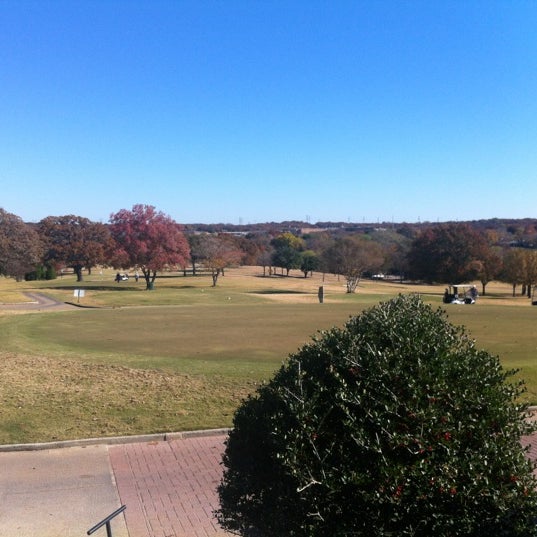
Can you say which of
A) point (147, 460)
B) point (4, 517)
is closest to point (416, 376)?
point (4, 517)

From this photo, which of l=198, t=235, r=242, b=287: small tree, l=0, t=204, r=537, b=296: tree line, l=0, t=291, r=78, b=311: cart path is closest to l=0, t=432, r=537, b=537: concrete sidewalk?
l=0, t=291, r=78, b=311: cart path

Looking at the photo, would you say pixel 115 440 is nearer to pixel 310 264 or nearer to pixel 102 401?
pixel 102 401

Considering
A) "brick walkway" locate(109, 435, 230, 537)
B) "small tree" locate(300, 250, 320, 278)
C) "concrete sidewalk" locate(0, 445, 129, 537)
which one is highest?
"small tree" locate(300, 250, 320, 278)

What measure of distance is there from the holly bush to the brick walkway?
3080 mm

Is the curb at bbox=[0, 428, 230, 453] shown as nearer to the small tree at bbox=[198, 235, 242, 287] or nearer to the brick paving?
the brick paving

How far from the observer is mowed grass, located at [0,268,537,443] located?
12750 mm

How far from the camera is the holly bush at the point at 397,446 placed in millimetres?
4480

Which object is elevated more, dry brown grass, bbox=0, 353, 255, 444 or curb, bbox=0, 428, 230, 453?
dry brown grass, bbox=0, 353, 255, 444

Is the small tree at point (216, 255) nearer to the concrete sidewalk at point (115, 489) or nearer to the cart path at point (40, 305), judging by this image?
the cart path at point (40, 305)

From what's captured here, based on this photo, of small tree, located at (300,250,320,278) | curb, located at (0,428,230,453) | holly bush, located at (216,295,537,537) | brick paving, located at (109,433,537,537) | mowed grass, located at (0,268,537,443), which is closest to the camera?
holly bush, located at (216,295,537,537)

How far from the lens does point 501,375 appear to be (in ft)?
16.8

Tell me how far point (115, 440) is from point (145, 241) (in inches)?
1966

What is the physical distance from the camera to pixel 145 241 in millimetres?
60094

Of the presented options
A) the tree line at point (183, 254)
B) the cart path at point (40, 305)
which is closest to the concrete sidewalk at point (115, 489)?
the cart path at point (40, 305)
